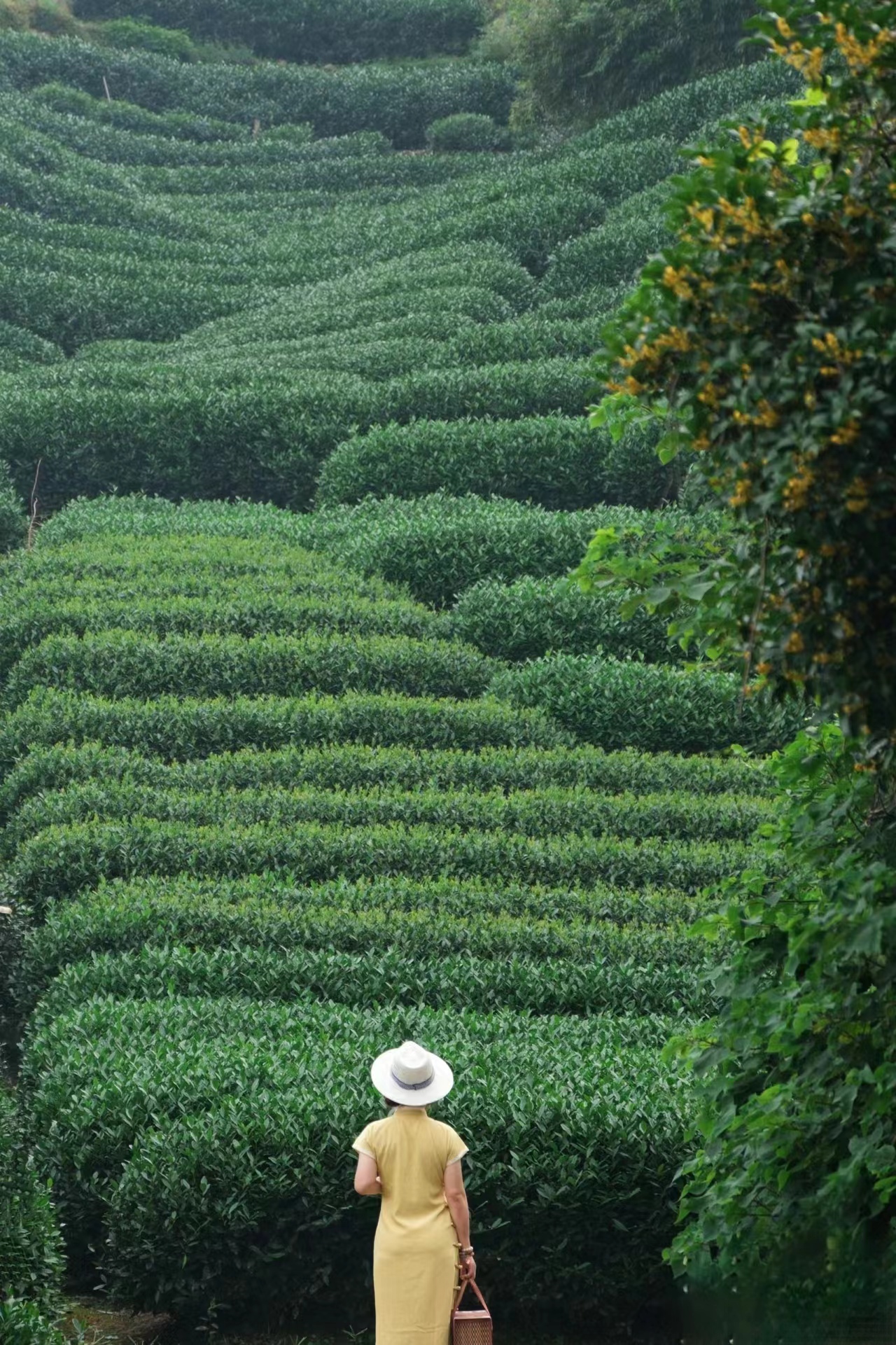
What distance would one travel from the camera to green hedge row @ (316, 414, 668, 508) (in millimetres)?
26797

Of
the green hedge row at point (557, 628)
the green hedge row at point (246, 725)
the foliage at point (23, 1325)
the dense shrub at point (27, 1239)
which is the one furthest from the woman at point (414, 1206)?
the green hedge row at point (557, 628)

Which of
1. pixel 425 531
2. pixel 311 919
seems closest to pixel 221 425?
pixel 425 531

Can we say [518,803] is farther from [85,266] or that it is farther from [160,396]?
[85,266]

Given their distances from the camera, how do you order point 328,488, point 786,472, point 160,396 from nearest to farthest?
point 786,472, point 328,488, point 160,396

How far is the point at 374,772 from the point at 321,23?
4990cm

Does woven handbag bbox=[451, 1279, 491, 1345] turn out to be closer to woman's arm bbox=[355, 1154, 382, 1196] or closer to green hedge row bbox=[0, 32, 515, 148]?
woman's arm bbox=[355, 1154, 382, 1196]

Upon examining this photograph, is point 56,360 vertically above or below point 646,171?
below

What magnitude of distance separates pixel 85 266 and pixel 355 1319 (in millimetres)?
33491

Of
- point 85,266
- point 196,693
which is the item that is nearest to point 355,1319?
point 196,693

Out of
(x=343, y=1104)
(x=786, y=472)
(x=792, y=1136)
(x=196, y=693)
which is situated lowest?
(x=196, y=693)

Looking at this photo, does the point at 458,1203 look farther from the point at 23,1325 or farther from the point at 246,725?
the point at 246,725

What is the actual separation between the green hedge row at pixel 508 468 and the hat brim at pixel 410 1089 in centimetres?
1945

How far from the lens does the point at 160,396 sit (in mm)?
29156

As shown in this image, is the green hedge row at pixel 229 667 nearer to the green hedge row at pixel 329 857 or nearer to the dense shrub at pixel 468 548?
the dense shrub at pixel 468 548
